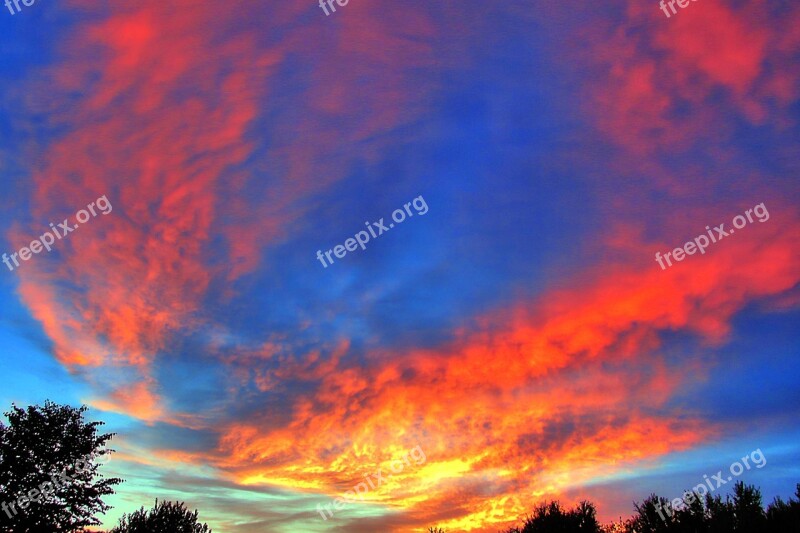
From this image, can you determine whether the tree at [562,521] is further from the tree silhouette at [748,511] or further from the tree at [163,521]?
the tree at [163,521]

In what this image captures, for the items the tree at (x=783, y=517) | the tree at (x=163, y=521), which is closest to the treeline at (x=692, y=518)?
the tree at (x=783, y=517)

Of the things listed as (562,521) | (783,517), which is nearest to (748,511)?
(783,517)

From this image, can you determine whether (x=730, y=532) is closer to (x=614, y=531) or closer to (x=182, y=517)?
(x=614, y=531)

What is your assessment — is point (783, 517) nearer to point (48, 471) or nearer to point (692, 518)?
point (692, 518)

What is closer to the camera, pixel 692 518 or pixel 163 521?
pixel 692 518

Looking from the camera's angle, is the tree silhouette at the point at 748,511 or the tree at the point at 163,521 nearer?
the tree silhouette at the point at 748,511

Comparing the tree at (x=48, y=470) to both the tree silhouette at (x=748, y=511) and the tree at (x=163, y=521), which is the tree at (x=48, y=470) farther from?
the tree silhouette at (x=748, y=511)

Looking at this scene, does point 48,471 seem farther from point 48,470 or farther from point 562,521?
point 562,521

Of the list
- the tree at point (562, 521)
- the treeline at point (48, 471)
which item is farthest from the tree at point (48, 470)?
the tree at point (562, 521)

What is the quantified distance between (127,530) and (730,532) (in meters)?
55.3

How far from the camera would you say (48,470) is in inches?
1495

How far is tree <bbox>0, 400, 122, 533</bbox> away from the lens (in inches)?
1401

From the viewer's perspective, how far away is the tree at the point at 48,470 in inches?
1401

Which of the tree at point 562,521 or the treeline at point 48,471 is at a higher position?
the treeline at point 48,471
